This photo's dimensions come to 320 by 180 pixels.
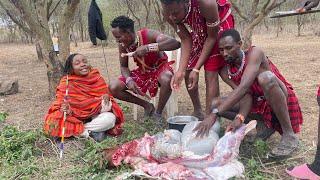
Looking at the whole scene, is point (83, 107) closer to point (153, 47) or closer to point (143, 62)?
point (143, 62)

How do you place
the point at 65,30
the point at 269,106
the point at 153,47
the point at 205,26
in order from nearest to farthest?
the point at 269,106 → the point at 205,26 → the point at 153,47 → the point at 65,30

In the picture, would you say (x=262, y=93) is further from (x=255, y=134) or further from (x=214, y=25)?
(x=214, y=25)

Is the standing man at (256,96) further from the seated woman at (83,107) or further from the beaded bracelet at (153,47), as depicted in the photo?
the seated woman at (83,107)

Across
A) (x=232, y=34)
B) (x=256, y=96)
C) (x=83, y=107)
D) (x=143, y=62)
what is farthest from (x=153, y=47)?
(x=256, y=96)

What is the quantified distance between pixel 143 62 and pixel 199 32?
89 cm

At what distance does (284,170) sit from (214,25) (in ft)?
4.20

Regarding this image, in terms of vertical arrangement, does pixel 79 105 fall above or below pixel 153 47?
below

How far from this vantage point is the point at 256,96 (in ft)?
11.1

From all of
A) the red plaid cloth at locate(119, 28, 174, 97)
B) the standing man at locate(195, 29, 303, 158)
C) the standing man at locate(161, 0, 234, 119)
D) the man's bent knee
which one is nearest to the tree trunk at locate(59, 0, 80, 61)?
the red plaid cloth at locate(119, 28, 174, 97)

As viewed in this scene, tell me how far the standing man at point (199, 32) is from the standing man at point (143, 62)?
1.20 feet

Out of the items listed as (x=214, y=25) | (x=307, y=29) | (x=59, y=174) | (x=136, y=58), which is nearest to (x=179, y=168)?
(x=59, y=174)

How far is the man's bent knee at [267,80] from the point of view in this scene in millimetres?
3109

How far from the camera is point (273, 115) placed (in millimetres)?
3420

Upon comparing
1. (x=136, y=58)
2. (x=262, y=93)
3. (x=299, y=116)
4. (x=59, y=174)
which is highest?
(x=136, y=58)
